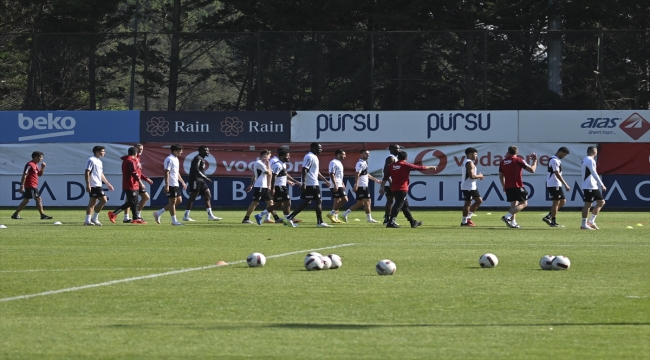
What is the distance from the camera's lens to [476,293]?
10.5m

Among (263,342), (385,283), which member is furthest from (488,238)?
(263,342)

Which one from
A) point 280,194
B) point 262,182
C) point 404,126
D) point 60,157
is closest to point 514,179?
point 280,194

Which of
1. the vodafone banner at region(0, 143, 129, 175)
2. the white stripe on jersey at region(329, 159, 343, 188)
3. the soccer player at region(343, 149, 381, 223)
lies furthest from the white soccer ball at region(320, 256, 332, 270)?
the vodafone banner at region(0, 143, 129, 175)

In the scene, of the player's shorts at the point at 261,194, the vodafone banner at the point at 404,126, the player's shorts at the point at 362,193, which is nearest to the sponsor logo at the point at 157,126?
the vodafone banner at the point at 404,126

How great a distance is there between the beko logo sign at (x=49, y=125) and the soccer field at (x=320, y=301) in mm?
17663

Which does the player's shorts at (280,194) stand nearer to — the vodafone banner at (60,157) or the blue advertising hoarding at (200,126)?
the blue advertising hoarding at (200,126)

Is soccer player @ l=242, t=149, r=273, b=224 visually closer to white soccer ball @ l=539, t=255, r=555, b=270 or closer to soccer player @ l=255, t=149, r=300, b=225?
soccer player @ l=255, t=149, r=300, b=225

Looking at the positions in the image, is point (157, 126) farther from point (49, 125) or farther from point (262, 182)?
point (262, 182)

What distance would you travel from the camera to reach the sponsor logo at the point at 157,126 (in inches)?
1405

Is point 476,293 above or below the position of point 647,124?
below

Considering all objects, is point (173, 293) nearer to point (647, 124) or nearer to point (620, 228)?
point (620, 228)

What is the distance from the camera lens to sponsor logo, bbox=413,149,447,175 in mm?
34781

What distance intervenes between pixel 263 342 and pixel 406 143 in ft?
90.9

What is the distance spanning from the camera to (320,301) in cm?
989
